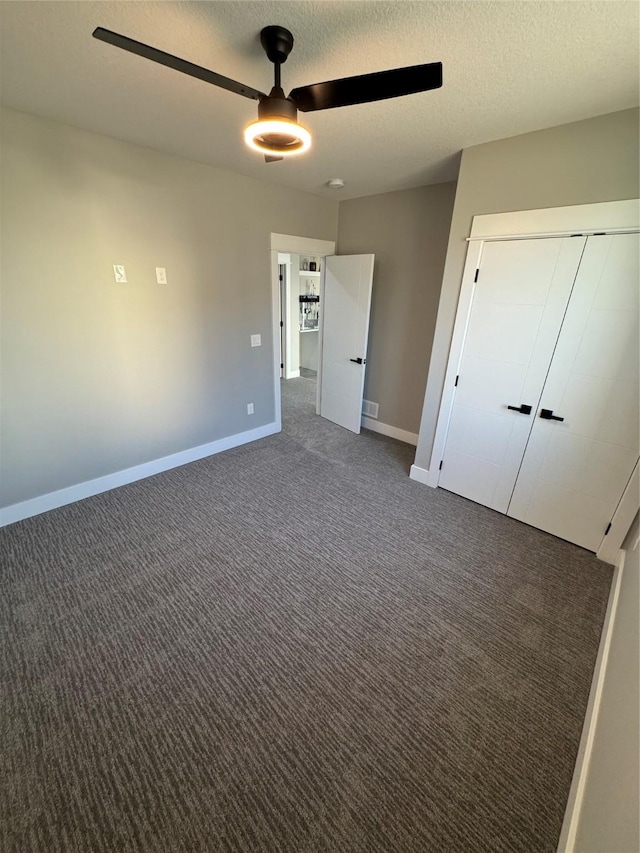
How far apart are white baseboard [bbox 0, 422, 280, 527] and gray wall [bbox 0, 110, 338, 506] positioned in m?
0.06

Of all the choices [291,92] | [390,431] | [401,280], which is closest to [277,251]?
[401,280]

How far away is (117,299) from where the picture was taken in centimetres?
259

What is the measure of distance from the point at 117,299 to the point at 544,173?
10.0ft

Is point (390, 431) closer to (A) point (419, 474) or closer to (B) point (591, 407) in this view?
(A) point (419, 474)

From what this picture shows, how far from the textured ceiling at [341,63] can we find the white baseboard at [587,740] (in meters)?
2.61

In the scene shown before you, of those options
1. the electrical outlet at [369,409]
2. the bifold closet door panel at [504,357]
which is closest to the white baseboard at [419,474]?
the bifold closet door panel at [504,357]

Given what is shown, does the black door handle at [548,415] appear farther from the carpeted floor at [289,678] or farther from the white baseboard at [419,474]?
the white baseboard at [419,474]

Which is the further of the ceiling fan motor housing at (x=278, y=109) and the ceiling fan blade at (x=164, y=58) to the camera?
the ceiling fan motor housing at (x=278, y=109)

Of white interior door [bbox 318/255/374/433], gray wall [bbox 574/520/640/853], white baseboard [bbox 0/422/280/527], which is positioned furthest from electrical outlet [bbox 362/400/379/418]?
gray wall [bbox 574/520/640/853]

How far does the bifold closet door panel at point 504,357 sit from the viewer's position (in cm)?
218

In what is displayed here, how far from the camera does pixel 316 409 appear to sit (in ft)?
15.5

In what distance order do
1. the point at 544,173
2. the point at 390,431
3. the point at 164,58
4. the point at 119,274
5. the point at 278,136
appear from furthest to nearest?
the point at 390,431
the point at 119,274
the point at 544,173
the point at 278,136
the point at 164,58

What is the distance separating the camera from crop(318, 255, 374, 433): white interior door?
3709 mm

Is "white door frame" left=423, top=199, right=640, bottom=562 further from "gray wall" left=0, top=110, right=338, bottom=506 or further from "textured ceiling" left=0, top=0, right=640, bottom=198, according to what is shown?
"gray wall" left=0, top=110, right=338, bottom=506
